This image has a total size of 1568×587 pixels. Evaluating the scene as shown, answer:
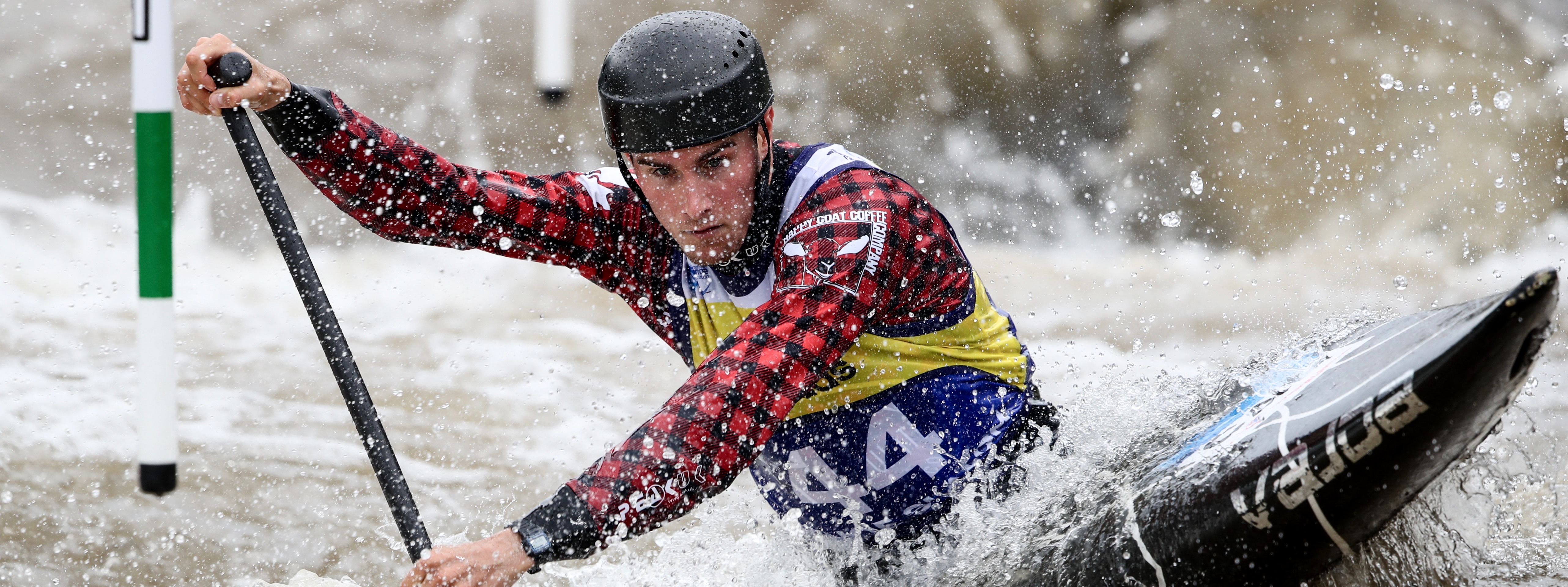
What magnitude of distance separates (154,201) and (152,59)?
18 cm

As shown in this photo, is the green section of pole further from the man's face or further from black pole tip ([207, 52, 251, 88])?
the man's face

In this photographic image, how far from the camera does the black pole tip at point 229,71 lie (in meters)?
1.64

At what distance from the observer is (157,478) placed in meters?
1.44

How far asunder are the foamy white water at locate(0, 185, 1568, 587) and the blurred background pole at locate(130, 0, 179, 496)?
1.01 metres

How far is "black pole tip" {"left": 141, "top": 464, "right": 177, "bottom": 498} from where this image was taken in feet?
4.72

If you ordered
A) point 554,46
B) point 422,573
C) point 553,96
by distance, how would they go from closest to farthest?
point 422,573 < point 554,46 < point 553,96

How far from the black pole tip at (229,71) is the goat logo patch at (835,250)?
32.1 inches

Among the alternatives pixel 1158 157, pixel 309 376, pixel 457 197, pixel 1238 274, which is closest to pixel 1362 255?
pixel 1238 274

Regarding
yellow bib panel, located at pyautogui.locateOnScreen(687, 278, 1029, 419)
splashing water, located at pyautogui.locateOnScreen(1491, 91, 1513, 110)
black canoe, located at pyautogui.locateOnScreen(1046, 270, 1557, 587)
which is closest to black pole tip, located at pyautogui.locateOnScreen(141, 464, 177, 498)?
yellow bib panel, located at pyautogui.locateOnScreen(687, 278, 1029, 419)

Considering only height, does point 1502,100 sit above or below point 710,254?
above

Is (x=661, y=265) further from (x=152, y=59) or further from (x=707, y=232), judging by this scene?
(x=152, y=59)

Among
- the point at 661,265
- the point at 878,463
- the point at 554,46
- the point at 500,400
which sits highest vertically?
the point at 554,46

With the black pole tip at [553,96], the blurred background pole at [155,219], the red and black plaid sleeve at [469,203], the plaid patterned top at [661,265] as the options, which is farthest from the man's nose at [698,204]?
the black pole tip at [553,96]

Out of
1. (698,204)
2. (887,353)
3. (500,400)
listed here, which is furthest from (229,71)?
(500,400)
